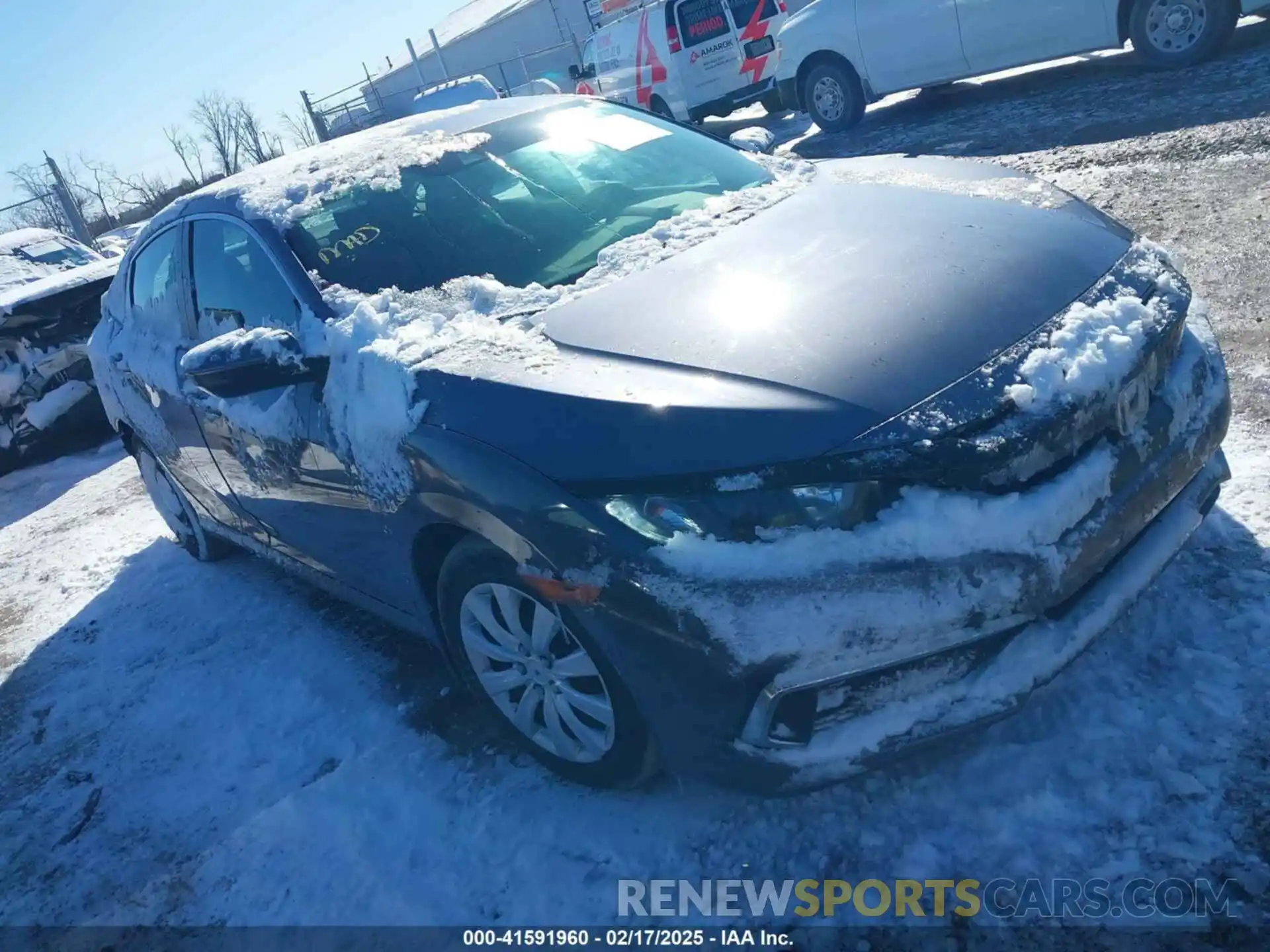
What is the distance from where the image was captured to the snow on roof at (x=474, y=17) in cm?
3668

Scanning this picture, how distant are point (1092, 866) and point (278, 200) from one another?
118 inches

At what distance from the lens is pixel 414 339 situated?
2598mm

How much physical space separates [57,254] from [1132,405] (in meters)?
10.6

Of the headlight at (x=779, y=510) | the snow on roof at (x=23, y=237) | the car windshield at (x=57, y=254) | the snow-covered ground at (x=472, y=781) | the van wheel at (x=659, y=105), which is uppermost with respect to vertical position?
the snow on roof at (x=23, y=237)

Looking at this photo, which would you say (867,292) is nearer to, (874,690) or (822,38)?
(874,690)

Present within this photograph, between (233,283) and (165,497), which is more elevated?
(233,283)

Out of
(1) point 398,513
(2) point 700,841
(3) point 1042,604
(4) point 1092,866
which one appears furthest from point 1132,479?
(1) point 398,513

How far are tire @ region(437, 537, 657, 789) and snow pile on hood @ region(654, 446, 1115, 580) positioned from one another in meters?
0.41

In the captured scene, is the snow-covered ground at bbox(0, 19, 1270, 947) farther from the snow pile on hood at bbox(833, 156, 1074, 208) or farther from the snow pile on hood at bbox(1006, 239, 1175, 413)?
the snow pile on hood at bbox(833, 156, 1074, 208)

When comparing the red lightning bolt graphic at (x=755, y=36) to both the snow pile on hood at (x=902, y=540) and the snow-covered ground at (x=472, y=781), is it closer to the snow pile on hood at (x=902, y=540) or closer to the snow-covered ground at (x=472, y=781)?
the snow-covered ground at (x=472, y=781)

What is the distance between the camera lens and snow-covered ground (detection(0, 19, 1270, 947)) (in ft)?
6.95

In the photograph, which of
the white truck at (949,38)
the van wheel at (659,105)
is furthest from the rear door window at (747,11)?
Answer: the white truck at (949,38)

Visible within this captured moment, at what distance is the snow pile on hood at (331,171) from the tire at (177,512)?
1658 mm

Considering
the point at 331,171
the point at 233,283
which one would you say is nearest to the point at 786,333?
the point at 331,171
